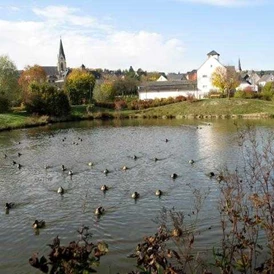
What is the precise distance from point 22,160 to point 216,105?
5506 centimetres

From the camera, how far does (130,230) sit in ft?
60.1

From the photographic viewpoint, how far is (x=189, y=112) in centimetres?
8394

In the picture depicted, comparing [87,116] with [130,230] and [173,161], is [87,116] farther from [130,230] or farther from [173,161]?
[130,230]

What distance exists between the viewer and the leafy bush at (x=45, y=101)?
7888 cm

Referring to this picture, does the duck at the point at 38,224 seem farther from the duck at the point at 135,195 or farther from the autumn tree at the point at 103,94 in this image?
the autumn tree at the point at 103,94

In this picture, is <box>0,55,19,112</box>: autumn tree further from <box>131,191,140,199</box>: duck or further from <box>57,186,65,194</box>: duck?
<box>131,191,140,199</box>: duck

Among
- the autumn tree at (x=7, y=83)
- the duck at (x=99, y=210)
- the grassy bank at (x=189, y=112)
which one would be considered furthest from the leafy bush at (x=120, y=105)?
the duck at (x=99, y=210)

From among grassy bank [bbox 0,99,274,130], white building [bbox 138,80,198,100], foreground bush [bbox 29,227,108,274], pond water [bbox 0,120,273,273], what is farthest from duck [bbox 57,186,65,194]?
white building [bbox 138,80,198,100]

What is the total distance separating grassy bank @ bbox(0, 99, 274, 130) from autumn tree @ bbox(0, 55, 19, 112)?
2.57 meters

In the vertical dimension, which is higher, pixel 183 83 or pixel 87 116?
pixel 183 83

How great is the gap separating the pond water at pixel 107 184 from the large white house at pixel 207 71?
61104mm

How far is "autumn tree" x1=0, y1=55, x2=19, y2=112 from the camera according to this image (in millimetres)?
74756

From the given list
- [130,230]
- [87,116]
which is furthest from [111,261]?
[87,116]

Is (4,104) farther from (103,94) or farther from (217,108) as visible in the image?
(217,108)
